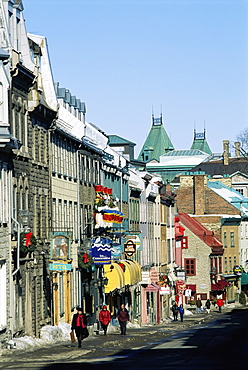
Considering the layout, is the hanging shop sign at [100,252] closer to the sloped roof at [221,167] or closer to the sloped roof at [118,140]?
the sloped roof at [118,140]

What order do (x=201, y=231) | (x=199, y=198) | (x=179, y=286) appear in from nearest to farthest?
(x=179, y=286) < (x=201, y=231) < (x=199, y=198)

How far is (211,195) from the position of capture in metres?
102

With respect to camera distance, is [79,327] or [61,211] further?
[61,211]

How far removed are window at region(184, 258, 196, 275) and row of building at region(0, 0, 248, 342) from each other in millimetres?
8008

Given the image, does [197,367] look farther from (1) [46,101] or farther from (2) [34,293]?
(1) [46,101]

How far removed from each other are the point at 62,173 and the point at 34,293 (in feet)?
28.0

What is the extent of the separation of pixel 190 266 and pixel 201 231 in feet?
12.6

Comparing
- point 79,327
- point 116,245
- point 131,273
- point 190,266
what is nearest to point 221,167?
point 190,266

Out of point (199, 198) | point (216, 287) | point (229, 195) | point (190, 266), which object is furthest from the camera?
point (229, 195)

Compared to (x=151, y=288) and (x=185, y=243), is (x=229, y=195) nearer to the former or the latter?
(x=185, y=243)

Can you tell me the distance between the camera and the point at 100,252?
43.1m

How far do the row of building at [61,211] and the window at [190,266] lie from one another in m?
8.01

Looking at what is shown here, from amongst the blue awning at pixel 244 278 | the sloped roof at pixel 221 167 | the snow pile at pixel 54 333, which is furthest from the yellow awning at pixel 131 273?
the sloped roof at pixel 221 167

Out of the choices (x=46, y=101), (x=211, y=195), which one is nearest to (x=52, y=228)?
(x=46, y=101)
